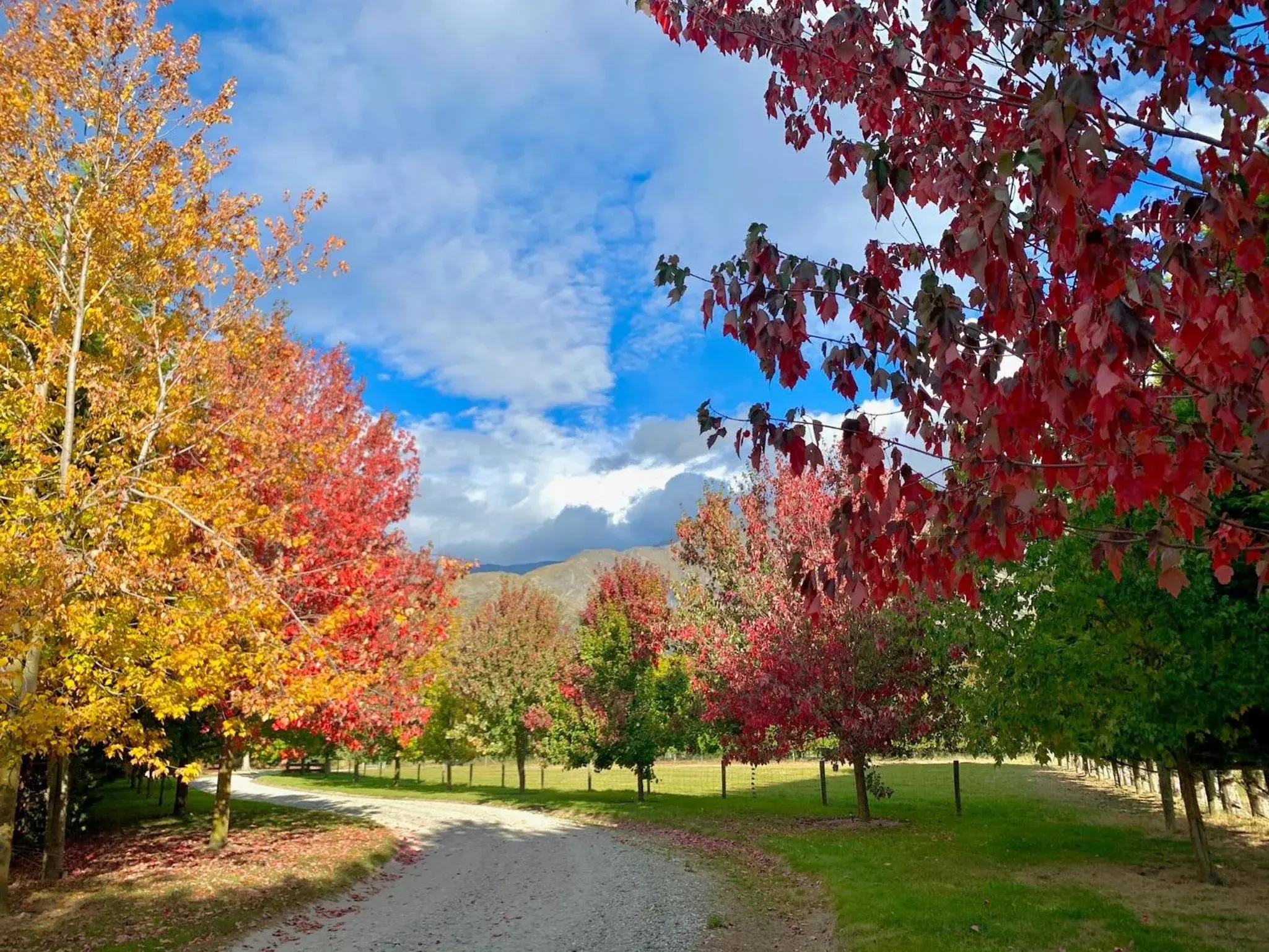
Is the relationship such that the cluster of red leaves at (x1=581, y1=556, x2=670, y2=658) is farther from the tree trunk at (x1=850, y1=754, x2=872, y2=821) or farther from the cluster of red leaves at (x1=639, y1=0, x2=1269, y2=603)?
the cluster of red leaves at (x1=639, y1=0, x2=1269, y2=603)

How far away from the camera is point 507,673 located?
38.0 meters

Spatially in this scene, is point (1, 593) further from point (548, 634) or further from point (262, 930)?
point (548, 634)

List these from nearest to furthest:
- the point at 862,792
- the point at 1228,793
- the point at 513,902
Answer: the point at 513,902
the point at 862,792
the point at 1228,793

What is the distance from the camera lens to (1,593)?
9156 mm

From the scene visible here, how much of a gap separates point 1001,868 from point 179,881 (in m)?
14.9

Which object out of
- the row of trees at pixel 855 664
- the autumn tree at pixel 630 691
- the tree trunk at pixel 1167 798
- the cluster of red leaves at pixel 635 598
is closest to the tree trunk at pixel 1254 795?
the row of trees at pixel 855 664

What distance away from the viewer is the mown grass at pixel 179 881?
1030 centimetres

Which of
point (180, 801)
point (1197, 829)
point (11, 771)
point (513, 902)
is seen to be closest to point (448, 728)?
point (180, 801)

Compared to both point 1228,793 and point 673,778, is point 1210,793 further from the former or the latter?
point 673,778

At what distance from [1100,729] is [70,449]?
55.3 feet

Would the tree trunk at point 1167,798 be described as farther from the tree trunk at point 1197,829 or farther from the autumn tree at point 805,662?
the tree trunk at point 1197,829

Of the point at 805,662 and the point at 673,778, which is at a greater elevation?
the point at 805,662

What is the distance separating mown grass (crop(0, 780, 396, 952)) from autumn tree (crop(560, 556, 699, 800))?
9362 mm

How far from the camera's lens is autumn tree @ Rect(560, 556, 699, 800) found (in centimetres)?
2908
